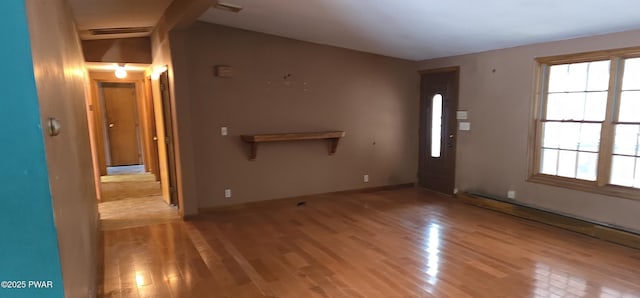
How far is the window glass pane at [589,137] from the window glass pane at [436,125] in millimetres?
2131

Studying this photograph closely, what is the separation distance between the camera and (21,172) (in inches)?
43.2

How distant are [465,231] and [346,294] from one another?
210 cm

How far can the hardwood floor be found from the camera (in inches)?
113

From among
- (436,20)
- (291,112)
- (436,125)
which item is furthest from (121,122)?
(436,20)

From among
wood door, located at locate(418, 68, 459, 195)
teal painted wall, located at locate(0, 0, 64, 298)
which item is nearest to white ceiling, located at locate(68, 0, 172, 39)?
teal painted wall, located at locate(0, 0, 64, 298)

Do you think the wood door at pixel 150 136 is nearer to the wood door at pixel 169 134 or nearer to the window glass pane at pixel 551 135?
the wood door at pixel 169 134

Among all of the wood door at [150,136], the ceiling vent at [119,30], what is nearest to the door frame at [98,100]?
the wood door at [150,136]

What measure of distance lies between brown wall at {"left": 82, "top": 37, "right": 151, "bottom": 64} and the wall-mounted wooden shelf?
2250 millimetres

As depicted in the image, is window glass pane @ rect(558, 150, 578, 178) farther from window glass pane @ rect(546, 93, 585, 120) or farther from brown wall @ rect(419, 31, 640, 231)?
window glass pane @ rect(546, 93, 585, 120)

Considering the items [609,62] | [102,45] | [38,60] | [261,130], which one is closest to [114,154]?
[102,45]

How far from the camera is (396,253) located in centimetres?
357

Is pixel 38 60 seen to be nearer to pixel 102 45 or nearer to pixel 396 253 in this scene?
pixel 396 253

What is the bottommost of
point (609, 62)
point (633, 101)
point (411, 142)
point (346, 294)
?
point (346, 294)

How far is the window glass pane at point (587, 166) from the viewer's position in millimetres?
4191
